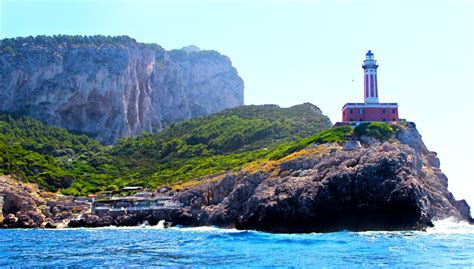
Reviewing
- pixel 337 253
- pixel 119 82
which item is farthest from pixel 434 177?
pixel 119 82

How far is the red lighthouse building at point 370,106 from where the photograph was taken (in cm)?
8994

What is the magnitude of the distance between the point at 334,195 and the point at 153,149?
3188 inches

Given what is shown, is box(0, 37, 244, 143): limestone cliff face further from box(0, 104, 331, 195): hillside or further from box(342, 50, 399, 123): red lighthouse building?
box(342, 50, 399, 123): red lighthouse building

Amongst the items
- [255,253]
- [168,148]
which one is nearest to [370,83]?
[255,253]

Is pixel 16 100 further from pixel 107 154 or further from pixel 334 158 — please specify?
pixel 334 158

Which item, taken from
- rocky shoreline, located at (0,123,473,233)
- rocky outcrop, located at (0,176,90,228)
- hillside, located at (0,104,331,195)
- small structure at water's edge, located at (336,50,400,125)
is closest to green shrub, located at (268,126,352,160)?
rocky shoreline, located at (0,123,473,233)

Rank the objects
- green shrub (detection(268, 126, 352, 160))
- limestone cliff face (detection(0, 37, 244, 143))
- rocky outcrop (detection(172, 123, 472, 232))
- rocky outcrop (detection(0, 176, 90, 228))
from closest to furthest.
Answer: rocky outcrop (detection(172, 123, 472, 232)) < rocky outcrop (detection(0, 176, 90, 228)) < green shrub (detection(268, 126, 352, 160)) < limestone cliff face (detection(0, 37, 244, 143))

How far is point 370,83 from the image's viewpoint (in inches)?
3570

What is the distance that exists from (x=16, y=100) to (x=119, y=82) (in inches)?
1077

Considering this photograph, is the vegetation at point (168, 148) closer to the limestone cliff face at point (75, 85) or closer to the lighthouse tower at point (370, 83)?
the lighthouse tower at point (370, 83)

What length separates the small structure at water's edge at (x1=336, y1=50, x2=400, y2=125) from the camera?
8994cm

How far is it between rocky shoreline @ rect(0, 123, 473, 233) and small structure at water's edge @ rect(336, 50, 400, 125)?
440 centimetres

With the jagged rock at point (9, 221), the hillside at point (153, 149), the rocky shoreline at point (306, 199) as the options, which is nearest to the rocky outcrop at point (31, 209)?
the jagged rock at point (9, 221)

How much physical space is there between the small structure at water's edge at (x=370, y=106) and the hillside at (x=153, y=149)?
17.7m
